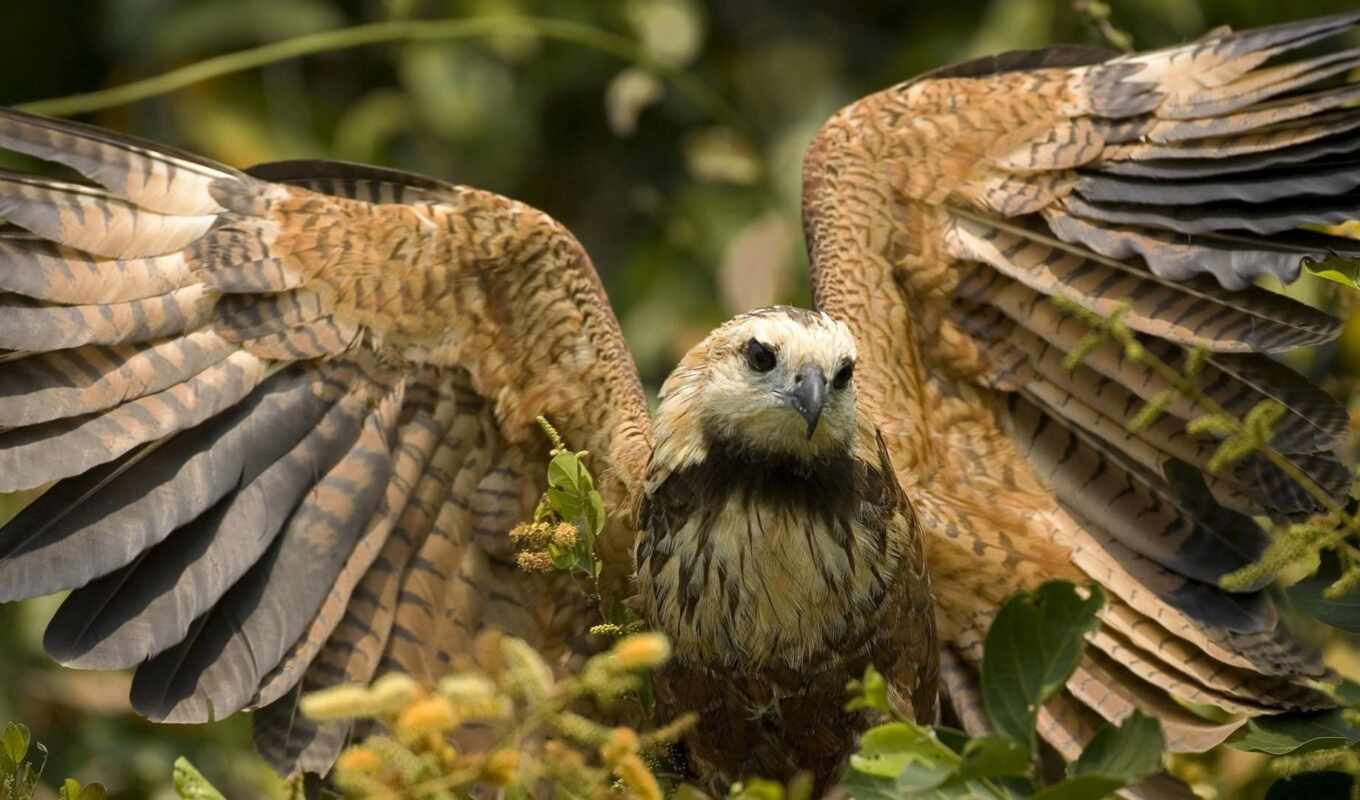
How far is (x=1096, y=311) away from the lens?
439 centimetres

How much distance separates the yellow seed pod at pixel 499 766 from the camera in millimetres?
2111

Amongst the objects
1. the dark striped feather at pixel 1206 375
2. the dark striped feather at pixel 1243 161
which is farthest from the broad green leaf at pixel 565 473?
the dark striped feather at pixel 1243 161

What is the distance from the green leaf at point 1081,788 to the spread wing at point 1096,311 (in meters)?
2.10

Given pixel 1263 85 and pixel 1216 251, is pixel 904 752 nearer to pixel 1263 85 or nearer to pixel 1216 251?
pixel 1216 251

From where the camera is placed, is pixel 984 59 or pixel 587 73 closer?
pixel 984 59

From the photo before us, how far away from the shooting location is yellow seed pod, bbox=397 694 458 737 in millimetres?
2053

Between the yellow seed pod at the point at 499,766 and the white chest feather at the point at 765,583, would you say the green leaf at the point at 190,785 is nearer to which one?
the yellow seed pod at the point at 499,766

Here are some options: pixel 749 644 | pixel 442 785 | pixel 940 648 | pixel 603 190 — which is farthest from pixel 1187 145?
pixel 603 190

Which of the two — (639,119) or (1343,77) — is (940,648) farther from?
(639,119)

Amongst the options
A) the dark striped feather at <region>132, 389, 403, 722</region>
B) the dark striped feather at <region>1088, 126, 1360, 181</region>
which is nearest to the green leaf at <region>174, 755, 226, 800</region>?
the dark striped feather at <region>132, 389, 403, 722</region>

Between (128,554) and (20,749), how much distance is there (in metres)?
1.08

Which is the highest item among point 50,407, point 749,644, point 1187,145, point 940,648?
point 1187,145

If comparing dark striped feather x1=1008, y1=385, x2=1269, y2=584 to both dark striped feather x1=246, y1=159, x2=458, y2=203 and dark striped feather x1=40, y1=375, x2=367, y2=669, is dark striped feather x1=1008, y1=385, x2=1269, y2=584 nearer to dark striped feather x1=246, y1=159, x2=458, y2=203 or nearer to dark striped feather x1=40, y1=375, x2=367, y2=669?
dark striped feather x1=246, y1=159, x2=458, y2=203

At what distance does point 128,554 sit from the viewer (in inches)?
148
